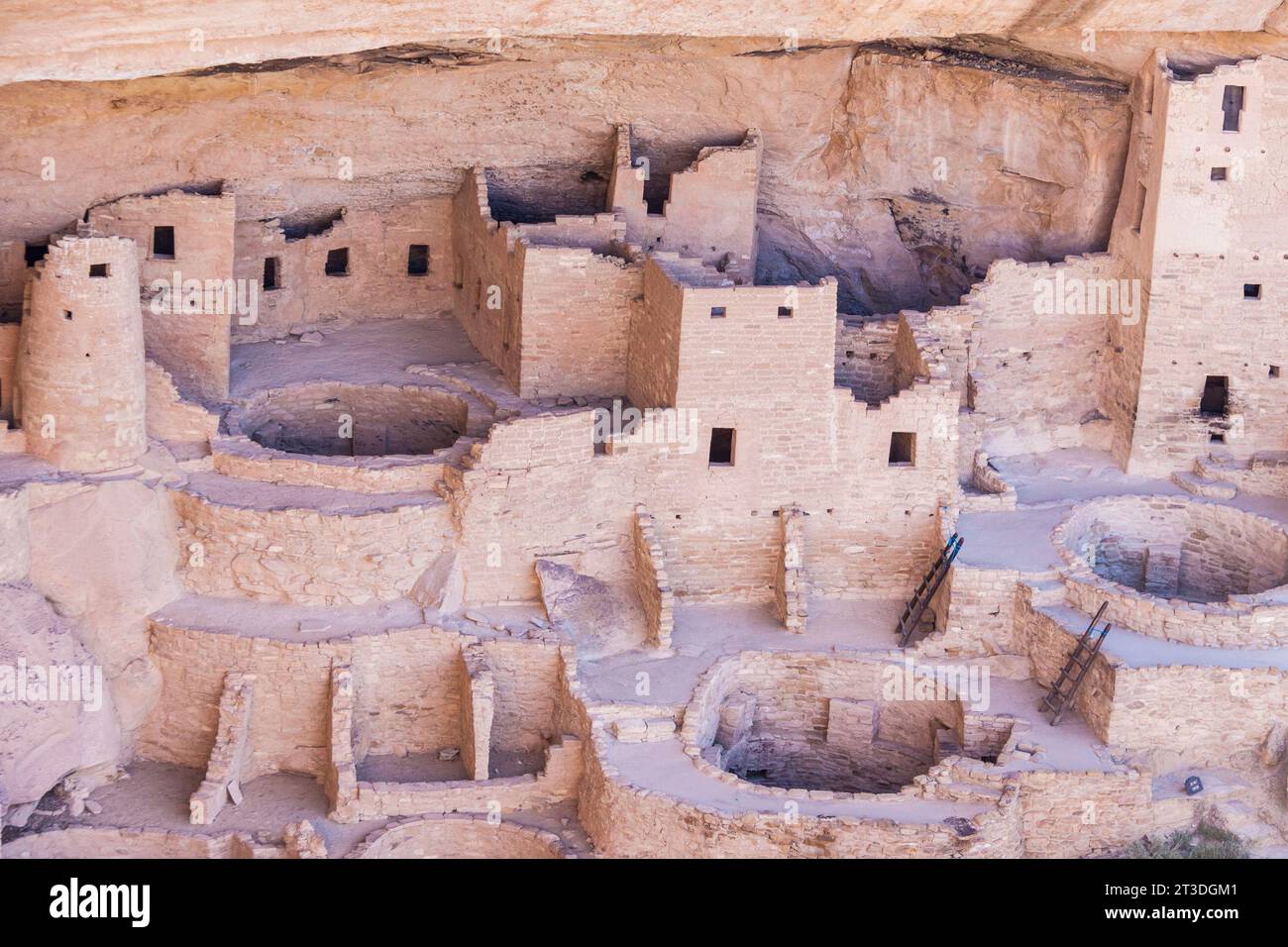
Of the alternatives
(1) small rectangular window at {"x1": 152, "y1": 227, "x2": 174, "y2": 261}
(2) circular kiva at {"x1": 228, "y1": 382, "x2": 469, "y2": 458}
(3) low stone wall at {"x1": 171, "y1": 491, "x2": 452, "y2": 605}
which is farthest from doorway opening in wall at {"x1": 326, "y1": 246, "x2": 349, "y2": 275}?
(3) low stone wall at {"x1": 171, "y1": 491, "x2": 452, "y2": 605}

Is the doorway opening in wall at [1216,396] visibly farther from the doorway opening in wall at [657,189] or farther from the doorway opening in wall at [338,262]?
the doorway opening in wall at [338,262]

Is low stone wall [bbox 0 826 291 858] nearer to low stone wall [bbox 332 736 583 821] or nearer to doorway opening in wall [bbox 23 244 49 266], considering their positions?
low stone wall [bbox 332 736 583 821]

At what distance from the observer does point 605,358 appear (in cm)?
2180

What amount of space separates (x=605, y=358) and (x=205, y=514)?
4018 mm

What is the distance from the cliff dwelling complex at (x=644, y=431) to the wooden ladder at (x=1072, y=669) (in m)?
0.05

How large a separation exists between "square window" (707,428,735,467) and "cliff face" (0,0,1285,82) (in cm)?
344

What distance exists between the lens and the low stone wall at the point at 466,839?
19.2 m

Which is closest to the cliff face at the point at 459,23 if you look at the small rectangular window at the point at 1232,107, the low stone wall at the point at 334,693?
the small rectangular window at the point at 1232,107

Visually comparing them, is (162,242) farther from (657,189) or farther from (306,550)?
(657,189)

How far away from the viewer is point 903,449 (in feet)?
70.3

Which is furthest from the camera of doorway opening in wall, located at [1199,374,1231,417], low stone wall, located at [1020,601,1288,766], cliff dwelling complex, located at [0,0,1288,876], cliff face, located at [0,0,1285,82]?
doorway opening in wall, located at [1199,374,1231,417]

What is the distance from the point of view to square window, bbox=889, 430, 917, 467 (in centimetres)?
2116

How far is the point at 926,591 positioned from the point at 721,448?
2.19m

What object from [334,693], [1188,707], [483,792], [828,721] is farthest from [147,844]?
[1188,707]
